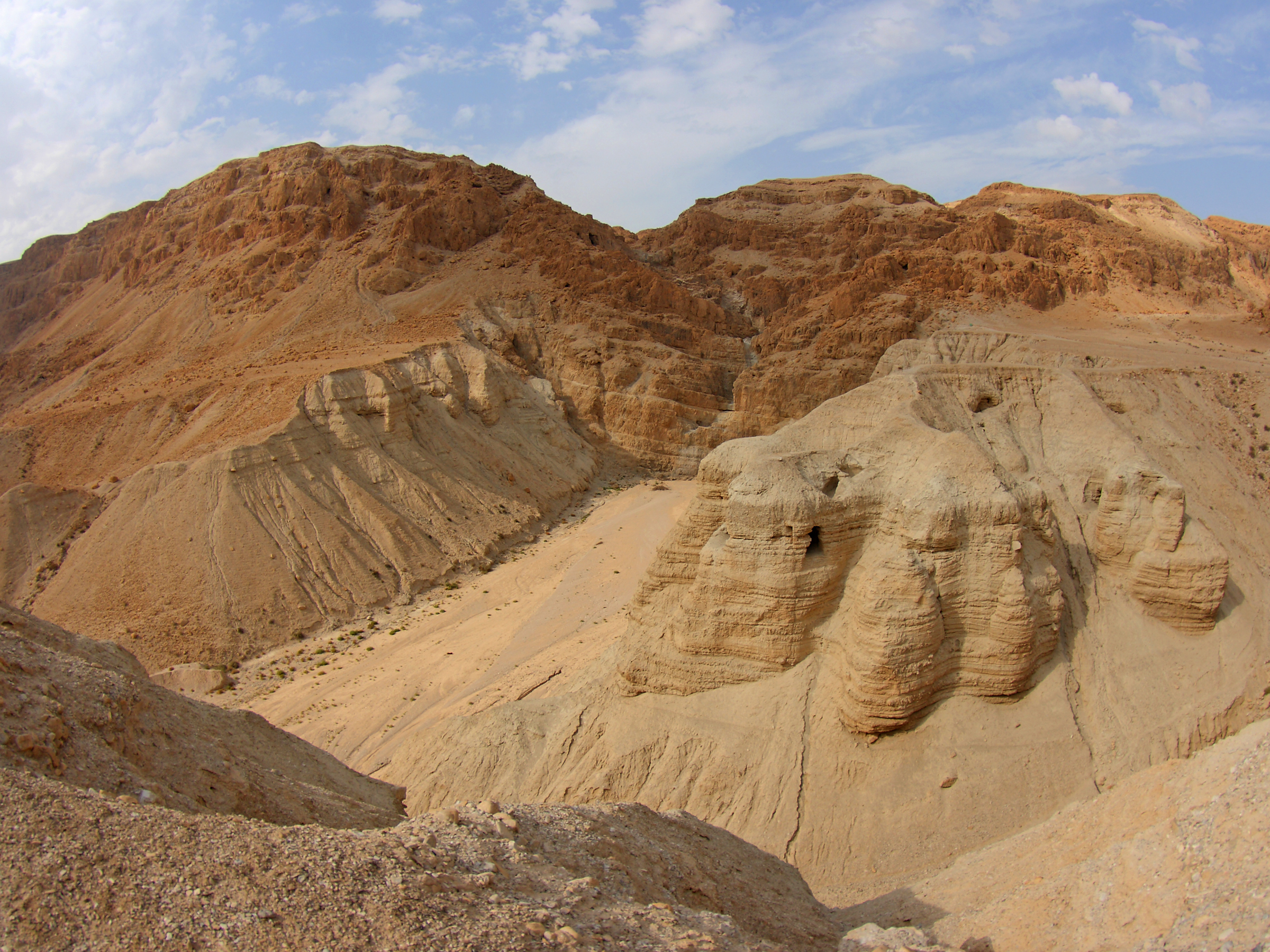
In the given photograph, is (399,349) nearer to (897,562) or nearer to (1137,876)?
(897,562)

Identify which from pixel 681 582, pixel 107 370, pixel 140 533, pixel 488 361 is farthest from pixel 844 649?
pixel 107 370

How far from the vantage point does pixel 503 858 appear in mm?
6074

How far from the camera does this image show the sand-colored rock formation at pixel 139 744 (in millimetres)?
5930

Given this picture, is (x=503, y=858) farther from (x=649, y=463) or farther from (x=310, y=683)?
(x=649, y=463)

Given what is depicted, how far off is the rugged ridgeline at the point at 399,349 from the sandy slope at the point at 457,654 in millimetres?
1441

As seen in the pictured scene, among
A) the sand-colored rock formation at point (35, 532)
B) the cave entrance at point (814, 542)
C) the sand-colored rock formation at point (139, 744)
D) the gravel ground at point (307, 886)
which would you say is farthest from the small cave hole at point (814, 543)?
the sand-colored rock formation at point (35, 532)

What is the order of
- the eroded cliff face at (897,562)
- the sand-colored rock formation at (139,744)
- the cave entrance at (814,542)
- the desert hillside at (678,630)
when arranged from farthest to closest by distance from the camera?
the cave entrance at (814,542)
the eroded cliff face at (897,562)
the sand-colored rock formation at (139,744)
the desert hillside at (678,630)

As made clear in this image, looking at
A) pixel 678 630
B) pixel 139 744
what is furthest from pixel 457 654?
pixel 139 744

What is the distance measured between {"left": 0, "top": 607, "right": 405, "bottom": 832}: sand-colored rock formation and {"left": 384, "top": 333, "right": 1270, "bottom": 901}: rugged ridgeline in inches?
159

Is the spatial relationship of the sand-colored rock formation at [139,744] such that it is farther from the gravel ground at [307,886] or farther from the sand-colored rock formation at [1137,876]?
the sand-colored rock formation at [1137,876]

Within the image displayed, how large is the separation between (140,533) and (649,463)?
22298 mm

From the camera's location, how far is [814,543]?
11.5 meters

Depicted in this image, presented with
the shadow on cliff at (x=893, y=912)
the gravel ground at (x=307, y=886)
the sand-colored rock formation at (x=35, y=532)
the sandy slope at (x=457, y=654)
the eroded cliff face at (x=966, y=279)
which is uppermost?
the eroded cliff face at (x=966, y=279)

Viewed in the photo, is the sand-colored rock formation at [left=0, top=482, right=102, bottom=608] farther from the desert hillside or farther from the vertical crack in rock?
the vertical crack in rock
